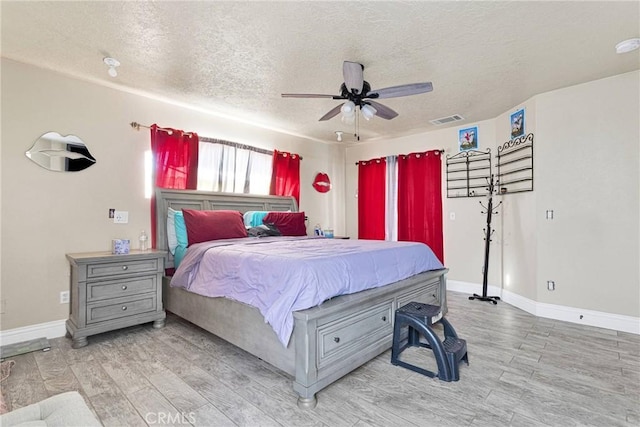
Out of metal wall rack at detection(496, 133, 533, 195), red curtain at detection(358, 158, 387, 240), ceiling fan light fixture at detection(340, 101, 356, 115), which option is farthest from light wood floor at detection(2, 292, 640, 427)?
red curtain at detection(358, 158, 387, 240)

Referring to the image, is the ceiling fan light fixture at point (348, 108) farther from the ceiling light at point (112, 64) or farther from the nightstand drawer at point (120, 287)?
the nightstand drawer at point (120, 287)

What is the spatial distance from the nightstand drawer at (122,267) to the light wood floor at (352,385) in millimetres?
638

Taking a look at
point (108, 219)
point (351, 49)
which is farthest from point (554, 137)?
point (108, 219)

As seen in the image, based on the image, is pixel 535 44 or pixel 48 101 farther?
pixel 48 101

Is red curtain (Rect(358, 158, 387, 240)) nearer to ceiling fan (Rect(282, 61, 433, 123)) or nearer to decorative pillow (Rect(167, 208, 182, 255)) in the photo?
ceiling fan (Rect(282, 61, 433, 123))

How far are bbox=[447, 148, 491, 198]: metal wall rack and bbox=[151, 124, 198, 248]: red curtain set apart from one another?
385 centimetres

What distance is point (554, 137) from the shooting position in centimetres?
356

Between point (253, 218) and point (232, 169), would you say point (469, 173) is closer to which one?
point (253, 218)

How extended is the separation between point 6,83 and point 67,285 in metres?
1.95

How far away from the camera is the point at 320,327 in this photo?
6.55ft

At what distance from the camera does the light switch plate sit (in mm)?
3439

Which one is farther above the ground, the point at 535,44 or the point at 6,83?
the point at 535,44

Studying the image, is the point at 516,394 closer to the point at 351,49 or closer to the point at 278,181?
the point at 351,49

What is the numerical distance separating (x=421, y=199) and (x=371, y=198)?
978 mm
